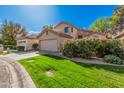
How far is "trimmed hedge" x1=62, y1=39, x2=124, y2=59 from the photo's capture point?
428 inches

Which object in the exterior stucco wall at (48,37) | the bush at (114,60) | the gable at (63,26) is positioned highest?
the gable at (63,26)

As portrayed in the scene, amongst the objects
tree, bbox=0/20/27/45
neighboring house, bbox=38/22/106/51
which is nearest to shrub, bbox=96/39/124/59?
neighboring house, bbox=38/22/106/51

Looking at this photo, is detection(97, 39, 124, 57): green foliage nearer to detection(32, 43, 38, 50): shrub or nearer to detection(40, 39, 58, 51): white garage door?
detection(40, 39, 58, 51): white garage door

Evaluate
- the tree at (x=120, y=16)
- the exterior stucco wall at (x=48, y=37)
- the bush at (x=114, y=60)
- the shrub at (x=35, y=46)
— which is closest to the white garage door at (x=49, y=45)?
the exterior stucco wall at (x=48, y=37)

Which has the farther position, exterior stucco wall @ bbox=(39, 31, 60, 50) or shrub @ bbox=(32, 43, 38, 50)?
shrub @ bbox=(32, 43, 38, 50)

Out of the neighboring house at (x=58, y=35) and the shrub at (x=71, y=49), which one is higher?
the neighboring house at (x=58, y=35)

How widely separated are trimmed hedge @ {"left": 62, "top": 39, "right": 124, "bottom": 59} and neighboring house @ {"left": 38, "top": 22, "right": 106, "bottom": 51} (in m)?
5.25

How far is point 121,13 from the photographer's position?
21.5 metres

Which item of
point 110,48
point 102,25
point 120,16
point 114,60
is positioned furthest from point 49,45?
point 102,25

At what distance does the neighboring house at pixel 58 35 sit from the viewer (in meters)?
16.8

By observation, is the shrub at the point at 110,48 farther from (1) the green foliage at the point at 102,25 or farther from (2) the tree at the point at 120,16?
(1) the green foliage at the point at 102,25

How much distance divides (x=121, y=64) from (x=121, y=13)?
1411 centimetres
